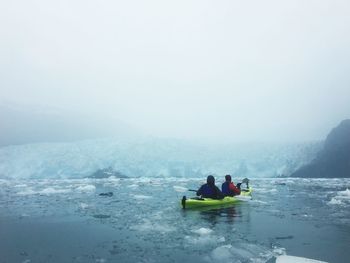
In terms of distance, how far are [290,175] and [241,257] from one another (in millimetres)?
34751

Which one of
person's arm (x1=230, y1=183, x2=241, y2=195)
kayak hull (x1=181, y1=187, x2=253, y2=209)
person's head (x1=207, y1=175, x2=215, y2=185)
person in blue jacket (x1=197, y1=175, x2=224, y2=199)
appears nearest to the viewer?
kayak hull (x1=181, y1=187, x2=253, y2=209)

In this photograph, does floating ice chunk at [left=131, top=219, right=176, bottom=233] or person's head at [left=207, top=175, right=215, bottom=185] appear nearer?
floating ice chunk at [left=131, top=219, right=176, bottom=233]

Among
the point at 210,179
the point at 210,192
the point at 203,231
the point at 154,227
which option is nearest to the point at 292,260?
the point at 203,231

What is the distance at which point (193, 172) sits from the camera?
1585 inches

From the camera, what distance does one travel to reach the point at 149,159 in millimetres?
40031

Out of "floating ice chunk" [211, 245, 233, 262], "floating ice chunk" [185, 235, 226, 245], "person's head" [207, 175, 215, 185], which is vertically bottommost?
"floating ice chunk" [185, 235, 226, 245]

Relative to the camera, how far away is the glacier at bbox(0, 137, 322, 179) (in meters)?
38.8

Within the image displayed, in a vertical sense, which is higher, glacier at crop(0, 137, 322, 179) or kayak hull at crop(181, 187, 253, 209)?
glacier at crop(0, 137, 322, 179)

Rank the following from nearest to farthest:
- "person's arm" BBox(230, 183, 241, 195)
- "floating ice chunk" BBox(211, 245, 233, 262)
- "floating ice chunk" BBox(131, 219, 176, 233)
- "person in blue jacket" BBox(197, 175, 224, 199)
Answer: "floating ice chunk" BBox(211, 245, 233, 262), "floating ice chunk" BBox(131, 219, 176, 233), "person in blue jacket" BBox(197, 175, 224, 199), "person's arm" BBox(230, 183, 241, 195)

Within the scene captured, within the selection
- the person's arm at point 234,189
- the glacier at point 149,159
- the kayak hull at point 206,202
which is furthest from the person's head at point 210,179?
the glacier at point 149,159

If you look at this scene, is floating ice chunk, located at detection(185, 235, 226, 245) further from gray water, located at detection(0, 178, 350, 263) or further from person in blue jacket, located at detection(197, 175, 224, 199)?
person in blue jacket, located at detection(197, 175, 224, 199)

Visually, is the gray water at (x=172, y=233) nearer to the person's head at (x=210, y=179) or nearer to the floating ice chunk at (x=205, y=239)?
the floating ice chunk at (x=205, y=239)

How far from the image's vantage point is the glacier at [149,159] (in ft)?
127

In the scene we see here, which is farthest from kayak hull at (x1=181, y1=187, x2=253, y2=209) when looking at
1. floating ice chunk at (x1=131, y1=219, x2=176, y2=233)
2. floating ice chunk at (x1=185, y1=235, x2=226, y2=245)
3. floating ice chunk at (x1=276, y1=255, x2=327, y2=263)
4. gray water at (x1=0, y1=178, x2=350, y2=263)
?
floating ice chunk at (x1=276, y1=255, x2=327, y2=263)
